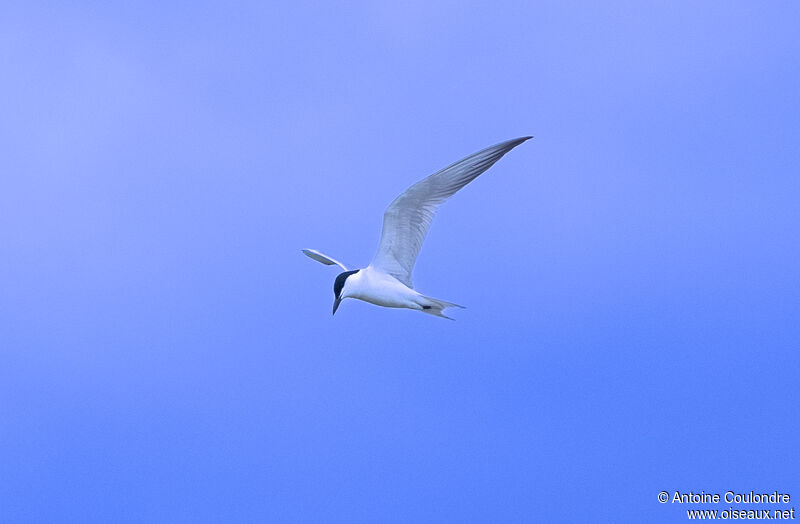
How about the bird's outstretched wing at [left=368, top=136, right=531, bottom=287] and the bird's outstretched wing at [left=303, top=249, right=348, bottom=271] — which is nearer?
the bird's outstretched wing at [left=368, top=136, right=531, bottom=287]

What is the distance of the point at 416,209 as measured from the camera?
38.2 ft

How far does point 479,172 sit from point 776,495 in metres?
4.65

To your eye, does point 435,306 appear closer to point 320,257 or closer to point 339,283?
point 339,283

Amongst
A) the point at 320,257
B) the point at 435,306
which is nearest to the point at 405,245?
the point at 435,306

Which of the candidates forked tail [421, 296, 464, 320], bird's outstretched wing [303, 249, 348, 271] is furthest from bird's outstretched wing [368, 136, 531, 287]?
bird's outstretched wing [303, 249, 348, 271]

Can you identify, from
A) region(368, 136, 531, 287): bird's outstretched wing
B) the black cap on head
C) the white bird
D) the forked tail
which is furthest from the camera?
the black cap on head

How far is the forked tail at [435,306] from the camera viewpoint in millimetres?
11758

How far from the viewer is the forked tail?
11.8 m

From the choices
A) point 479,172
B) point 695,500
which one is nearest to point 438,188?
point 479,172

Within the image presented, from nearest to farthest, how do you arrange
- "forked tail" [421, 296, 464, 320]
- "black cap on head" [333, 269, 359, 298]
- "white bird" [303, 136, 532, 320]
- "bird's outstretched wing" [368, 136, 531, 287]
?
"bird's outstretched wing" [368, 136, 531, 287]
"white bird" [303, 136, 532, 320]
"forked tail" [421, 296, 464, 320]
"black cap on head" [333, 269, 359, 298]

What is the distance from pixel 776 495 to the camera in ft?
35.4

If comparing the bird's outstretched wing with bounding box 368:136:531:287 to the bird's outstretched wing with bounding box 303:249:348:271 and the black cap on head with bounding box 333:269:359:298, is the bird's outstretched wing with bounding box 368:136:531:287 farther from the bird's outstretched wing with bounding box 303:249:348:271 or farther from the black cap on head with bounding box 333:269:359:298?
the bird's outstretched wing with bounding box 303:249:348:271

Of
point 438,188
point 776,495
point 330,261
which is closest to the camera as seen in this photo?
point 776,495

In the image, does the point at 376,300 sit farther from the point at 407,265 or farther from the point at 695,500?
the point at 695,500
